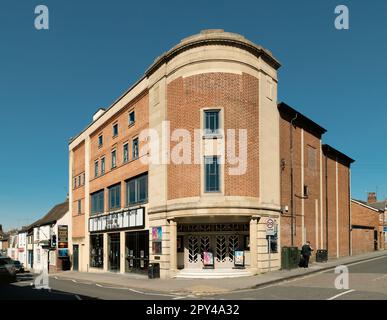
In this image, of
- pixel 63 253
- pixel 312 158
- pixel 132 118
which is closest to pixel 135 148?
pixel 132 118

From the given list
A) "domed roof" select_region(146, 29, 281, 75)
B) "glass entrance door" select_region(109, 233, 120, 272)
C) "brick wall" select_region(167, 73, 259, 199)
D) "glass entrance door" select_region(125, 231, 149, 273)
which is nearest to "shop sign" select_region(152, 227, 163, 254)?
"glass entrance door" select_region(125, 231, 149, 273)

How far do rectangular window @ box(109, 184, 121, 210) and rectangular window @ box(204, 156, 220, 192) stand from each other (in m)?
12.2

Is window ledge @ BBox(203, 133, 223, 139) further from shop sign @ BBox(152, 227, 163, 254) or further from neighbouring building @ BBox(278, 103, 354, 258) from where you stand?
shop sign @ BBox(152, 227, 163, 254)

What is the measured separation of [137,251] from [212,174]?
9.65 meters

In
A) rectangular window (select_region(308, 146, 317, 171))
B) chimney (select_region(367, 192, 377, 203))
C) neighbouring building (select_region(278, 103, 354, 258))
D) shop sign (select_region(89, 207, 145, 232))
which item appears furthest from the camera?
chimney (select_region(367, 192, 377, 203))

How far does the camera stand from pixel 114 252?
1422 inches

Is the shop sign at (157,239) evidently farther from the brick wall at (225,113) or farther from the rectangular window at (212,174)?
the rectangular window at (212,174)

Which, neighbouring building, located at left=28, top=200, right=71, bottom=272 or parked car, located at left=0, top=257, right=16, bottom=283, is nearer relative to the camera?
parked car, located at left=0, top=257, right=16, bottom=283

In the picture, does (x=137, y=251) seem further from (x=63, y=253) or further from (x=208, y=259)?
(x=63, y=253)

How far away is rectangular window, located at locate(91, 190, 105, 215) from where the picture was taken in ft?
130

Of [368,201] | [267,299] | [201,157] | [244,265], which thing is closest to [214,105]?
[201,157]

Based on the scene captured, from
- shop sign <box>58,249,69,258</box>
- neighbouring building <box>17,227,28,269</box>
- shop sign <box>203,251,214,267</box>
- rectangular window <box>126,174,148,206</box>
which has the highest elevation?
rectangular window <box>126,174,148,206</box>
